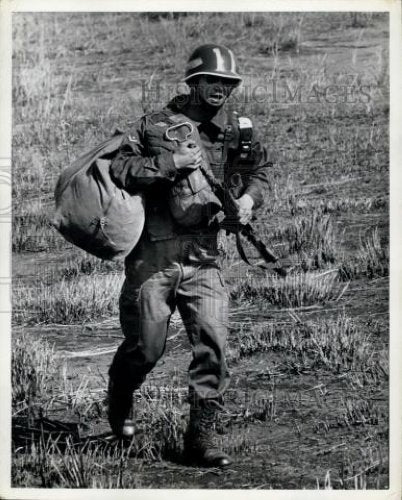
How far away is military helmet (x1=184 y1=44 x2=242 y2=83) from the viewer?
6.51 m

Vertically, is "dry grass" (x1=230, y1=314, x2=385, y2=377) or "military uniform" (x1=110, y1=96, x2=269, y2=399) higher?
"military uniform" (x1=110, y1=96, x2=269, y2=399)

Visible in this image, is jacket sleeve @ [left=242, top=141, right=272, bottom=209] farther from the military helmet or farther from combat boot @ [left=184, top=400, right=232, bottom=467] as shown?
combat boot @ [left=184, top=400, right=232, bottom=467]

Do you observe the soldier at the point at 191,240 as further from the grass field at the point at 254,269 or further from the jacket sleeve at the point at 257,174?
the grass field at the point at 254,269

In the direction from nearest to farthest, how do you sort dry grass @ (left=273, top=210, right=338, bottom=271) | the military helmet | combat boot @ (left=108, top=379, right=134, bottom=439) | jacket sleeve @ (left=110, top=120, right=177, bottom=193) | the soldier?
jacket sleeve @ (left=110, top=120, right=177, bottom=193), the soldier, the military helmet, combat boot @ (left=108, top=379, right=134, bottom=439), dry grass @ (left=273, top=210, right=338, bottom=271)

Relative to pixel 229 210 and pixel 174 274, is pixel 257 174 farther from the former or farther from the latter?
pixel 174 274

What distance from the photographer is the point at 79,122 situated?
702cm

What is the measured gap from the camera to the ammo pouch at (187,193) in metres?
6.39

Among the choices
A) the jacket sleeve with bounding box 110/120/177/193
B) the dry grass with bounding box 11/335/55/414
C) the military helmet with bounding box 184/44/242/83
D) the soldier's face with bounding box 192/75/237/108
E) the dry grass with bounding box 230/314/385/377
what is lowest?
the dry grass with bounding box 11/335/55/414

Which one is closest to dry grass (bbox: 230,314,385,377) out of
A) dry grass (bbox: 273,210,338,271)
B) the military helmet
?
dry grass (bbox: 273,210,338,271)

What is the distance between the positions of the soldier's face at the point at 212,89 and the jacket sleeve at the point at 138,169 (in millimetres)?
428

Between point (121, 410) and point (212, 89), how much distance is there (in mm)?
2033

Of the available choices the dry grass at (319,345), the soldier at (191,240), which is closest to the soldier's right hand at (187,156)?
the soldier at (191,240)

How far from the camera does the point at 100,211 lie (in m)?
6.31

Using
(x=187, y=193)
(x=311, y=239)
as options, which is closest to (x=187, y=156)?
(x=187, y=193)
